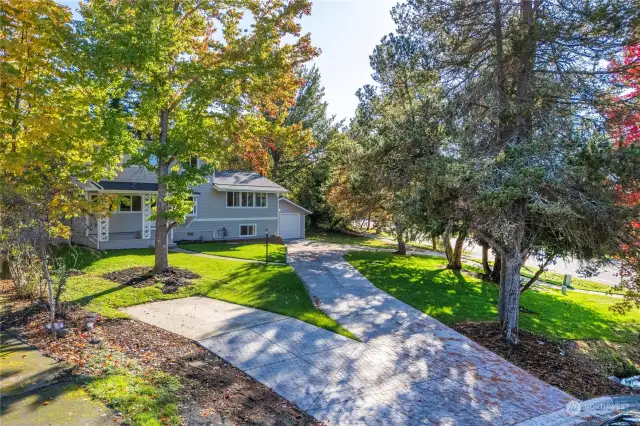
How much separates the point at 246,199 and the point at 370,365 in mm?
19934

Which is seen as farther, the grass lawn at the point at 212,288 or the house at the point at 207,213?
→ the house at the point at 207,213

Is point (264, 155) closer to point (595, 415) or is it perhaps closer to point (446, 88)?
point (446, 88)

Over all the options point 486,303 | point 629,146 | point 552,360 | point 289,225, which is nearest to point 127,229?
point 289,225

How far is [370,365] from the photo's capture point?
23.8ft

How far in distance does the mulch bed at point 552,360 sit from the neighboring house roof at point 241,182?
17.7 metres

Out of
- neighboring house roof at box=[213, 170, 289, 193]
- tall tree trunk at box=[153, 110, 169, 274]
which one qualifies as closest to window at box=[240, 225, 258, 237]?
neighboring house roof at box=[213, 170, 289, 193]

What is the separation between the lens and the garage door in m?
29.9

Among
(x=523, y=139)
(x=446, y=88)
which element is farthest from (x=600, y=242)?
(x=446, y=88)

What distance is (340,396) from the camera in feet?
19.6

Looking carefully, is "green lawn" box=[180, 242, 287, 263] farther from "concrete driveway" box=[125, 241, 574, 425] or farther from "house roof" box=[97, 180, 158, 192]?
"concrete driveway" box=[125, 241, 574, 425]

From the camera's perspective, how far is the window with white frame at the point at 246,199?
987 inches

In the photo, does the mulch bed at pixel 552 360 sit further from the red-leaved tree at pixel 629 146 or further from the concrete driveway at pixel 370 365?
the red-leaved tree at pixel 629 146

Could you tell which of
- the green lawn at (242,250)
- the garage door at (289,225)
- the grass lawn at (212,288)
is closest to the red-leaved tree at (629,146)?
the grass lawn at (212,288)

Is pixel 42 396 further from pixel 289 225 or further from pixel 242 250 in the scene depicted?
pixel 289 225
